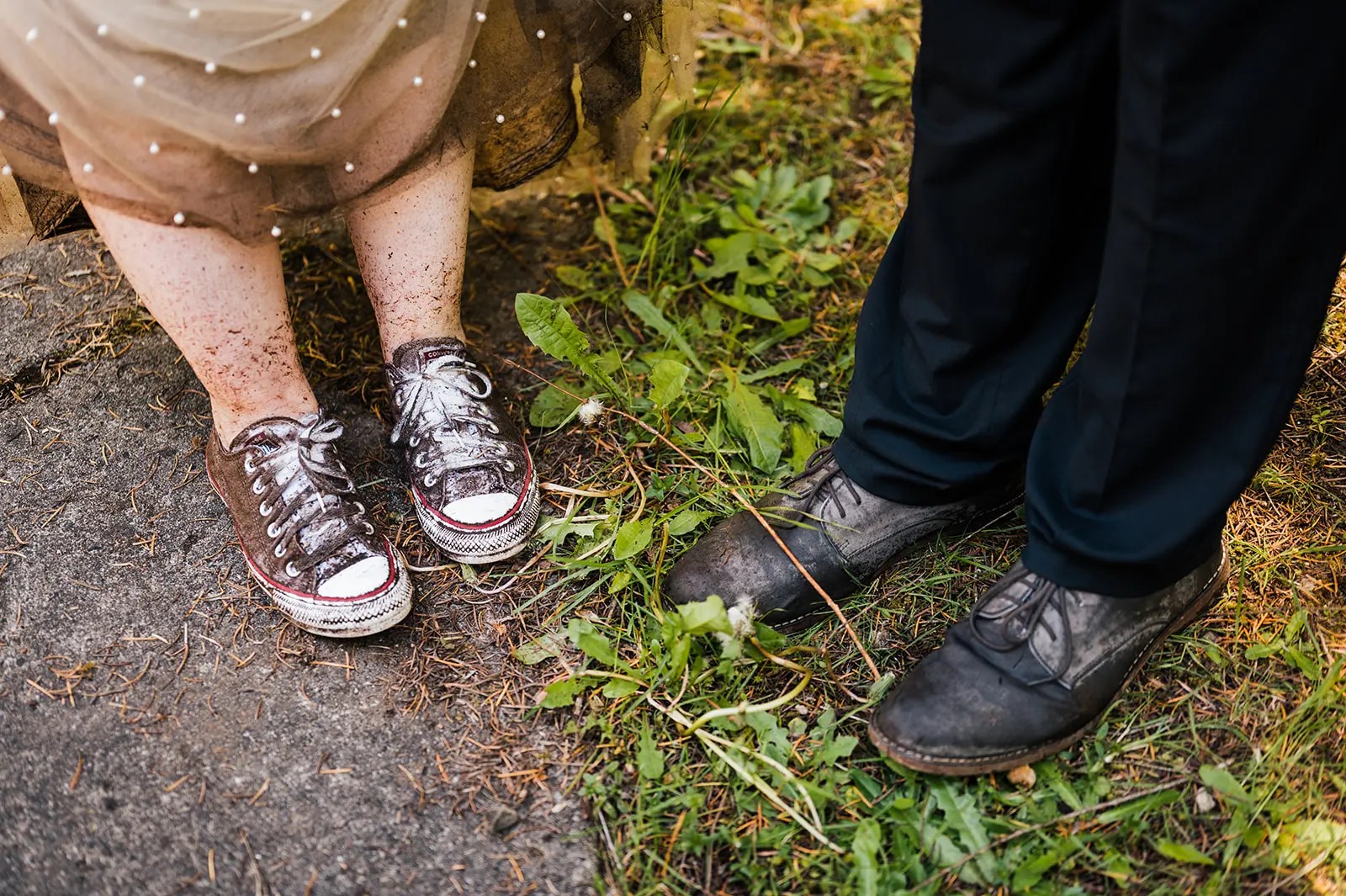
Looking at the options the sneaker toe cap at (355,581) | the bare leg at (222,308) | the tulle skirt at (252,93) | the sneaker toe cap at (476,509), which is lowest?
the sneaker toe cap at (476,509)

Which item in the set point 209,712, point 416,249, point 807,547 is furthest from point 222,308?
point 807,547

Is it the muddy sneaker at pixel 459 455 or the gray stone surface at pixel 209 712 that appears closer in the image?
the gray stone surface at pixel 209 712

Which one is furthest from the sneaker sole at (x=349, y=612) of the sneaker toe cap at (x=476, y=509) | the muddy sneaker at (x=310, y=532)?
the sneaker toe cap at (x=476, y=509)

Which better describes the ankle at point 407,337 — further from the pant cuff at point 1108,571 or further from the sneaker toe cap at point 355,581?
the pant cuff at point 1108,571

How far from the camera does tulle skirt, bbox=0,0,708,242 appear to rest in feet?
3.43

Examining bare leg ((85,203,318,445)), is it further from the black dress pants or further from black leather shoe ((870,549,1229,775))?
black leather shoe ((870,549,1229,775))

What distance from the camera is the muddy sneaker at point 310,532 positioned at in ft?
4.16

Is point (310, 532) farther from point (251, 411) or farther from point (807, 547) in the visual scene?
point (807, 547)

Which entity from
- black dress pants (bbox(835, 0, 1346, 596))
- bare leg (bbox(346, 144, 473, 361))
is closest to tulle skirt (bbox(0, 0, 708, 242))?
bare leg (bbox(346, 144, 473, 361))

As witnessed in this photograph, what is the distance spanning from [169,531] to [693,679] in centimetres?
77

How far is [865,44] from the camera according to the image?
2.34m

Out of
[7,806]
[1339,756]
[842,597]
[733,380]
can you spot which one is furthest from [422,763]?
[1339,756]

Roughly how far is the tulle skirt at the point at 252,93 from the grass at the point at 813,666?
1.10 ft

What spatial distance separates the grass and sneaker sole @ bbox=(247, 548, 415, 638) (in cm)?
17
